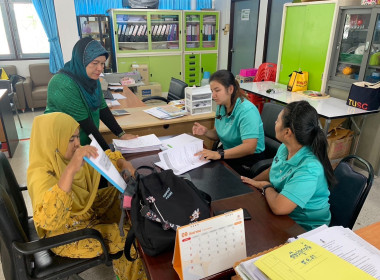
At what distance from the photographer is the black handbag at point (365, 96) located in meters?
2.75

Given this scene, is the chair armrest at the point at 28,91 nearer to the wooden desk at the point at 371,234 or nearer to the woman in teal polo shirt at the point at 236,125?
the woman in teal polo shirt at the point at 236,125

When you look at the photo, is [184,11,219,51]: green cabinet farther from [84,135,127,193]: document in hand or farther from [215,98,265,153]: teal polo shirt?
[84,135,127,193]: document in hand

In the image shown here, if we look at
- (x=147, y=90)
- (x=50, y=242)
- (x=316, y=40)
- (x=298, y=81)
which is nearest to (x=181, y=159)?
(x=50, y=242)

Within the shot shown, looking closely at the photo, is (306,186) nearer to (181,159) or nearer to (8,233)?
(181,159)

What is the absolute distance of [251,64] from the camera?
5.68m

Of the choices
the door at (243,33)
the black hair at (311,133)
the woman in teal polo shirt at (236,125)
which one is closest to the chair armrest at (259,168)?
the woman in teal polo shirt at (236,125)

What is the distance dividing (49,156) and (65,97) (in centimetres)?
70

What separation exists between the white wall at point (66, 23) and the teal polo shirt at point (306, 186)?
487 cm

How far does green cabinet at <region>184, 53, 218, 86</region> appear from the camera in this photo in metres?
6.28

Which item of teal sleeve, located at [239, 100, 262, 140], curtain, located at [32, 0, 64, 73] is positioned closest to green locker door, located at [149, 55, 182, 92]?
curtain, located at [32, 0, 64, 73]

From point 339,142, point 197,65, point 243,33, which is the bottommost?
point 339,142

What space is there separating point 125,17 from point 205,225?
5619mm

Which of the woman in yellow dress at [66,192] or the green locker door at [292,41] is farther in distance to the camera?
the green locker door at [292,41]

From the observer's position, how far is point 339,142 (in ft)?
10.3
